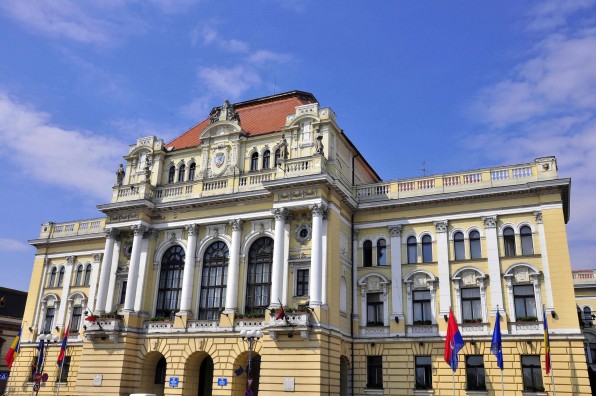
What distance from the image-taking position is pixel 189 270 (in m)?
38.3

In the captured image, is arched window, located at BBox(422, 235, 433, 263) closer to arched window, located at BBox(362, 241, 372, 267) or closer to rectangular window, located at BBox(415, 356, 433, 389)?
arched window, located at BBox(362, 241, 372, 267)

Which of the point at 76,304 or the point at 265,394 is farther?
the point at 76,304

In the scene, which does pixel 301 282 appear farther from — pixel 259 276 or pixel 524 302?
pixel 524 302

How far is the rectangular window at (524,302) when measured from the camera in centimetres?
3210

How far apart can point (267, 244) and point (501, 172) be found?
52.9 ft

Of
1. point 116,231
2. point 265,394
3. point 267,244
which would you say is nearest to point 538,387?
point 265,394

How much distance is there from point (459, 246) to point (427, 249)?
2.06 meters

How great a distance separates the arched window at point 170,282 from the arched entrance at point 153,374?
3.03m

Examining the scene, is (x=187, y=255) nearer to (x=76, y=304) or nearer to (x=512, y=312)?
(x=76, y=304)

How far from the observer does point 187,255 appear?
127 ft

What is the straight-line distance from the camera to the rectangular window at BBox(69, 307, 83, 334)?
149 ft

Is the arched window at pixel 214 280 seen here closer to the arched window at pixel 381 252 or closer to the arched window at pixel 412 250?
the arched window at pixel 381 252

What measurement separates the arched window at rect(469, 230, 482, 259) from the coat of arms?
18.4 metres

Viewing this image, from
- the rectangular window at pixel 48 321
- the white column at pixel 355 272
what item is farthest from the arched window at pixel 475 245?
the rectangular window at pixel 48 321
